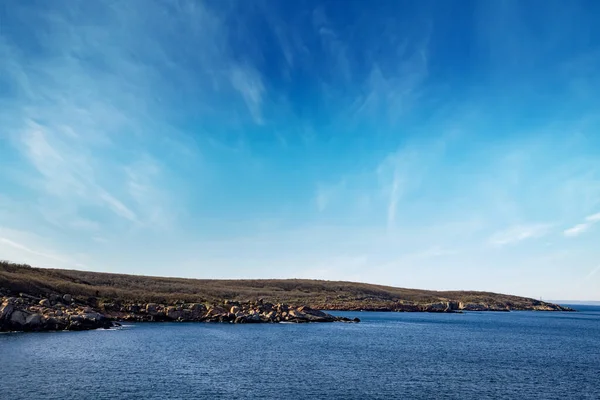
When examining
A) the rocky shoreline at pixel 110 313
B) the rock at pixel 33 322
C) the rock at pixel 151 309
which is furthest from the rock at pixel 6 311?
the rock at pixel 151 309

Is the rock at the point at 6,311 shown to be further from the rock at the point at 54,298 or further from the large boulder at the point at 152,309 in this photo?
the large boulder at the point at 152,309

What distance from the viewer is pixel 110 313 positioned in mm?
125312

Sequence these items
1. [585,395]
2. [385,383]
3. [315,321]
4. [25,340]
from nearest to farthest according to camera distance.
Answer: [585,395], [385,383], [25,340], [315,321]

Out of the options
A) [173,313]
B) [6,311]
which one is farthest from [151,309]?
[6,311]

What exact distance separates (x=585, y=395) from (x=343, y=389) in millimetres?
26790

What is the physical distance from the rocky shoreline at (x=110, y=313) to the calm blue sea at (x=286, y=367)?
7.09 meters

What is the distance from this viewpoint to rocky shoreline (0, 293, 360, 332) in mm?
91500

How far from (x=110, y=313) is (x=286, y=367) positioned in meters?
83.3

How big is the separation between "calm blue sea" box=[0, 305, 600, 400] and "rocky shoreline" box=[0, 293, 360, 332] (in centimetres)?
709

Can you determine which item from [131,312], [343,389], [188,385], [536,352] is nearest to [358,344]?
[536,352]

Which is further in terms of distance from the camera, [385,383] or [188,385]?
[385,383]

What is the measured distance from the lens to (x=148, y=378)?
2035 inches

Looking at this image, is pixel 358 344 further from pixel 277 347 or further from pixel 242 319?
pixel 242 319

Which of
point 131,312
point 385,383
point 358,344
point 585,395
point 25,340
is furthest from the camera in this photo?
point 131,312
